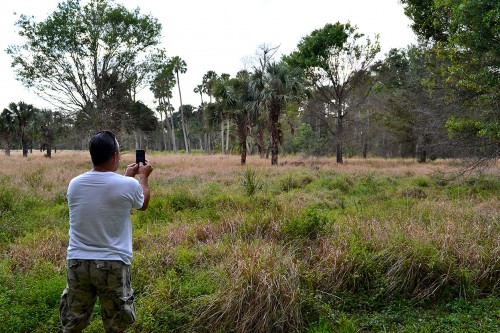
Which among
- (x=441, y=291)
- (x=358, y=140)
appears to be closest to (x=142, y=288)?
(x=441, y=291)

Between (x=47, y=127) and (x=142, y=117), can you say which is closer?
(x=142, y=117)

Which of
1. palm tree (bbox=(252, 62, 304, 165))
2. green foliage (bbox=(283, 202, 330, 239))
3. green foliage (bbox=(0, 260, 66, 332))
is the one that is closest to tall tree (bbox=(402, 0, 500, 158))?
green foliage (bbox=(283, 202, 330, 239))

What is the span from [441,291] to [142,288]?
3559mm

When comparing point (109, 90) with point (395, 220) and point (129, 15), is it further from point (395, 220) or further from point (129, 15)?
point (395, 220)

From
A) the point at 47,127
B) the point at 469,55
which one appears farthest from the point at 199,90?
the point at 469,55

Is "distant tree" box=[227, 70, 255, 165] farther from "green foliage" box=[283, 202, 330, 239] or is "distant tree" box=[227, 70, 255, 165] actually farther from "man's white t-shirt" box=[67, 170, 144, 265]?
"man's white t-shirt" box=[67, 170, 144, 265]

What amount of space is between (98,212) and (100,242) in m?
0.23

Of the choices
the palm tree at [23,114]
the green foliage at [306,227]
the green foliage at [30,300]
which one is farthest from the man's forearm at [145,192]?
the palm tree at [23,114]

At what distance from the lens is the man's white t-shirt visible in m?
2.46

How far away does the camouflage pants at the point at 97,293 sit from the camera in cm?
246

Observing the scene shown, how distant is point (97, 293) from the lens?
2.59 m

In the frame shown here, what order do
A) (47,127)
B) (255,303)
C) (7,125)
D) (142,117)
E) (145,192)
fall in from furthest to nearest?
(47,127) → (7,125) → (142,117) → (255,303) → (145,192)

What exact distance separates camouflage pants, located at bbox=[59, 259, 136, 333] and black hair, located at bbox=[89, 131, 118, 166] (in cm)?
76

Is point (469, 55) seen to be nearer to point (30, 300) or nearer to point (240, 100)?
point (30, 300)
